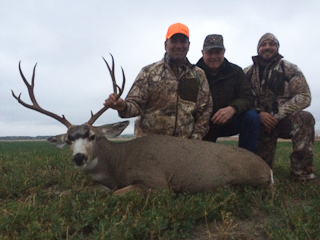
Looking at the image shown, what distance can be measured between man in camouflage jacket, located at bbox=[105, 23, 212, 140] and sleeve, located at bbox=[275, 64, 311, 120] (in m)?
1.45

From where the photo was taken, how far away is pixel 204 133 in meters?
6.34

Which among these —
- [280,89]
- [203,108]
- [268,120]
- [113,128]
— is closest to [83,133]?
[113,128]

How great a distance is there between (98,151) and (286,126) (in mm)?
3715

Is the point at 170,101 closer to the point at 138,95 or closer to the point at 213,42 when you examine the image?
the point at 138,95

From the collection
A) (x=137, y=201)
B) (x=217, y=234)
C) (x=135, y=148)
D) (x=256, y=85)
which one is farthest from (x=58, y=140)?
(x=256, y=85)

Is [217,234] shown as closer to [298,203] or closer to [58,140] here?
[298,203]

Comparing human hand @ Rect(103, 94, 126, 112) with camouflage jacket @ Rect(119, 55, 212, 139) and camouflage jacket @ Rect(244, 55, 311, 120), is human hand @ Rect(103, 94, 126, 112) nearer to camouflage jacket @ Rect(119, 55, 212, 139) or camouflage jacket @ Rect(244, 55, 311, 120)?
camouflage jacket @ Rect(119, 55, 212, 139)

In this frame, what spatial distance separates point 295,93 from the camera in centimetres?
671

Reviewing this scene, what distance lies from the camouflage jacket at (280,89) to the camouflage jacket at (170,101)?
1333 mm

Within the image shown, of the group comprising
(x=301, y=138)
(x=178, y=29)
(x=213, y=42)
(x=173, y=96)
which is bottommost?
(x=301, y=138)

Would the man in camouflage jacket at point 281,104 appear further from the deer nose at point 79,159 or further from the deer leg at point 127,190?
the deer nose at point 79,159

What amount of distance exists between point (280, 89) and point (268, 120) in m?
0.85

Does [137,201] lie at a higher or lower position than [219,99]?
lower

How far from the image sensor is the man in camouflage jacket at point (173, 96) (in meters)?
6.12
